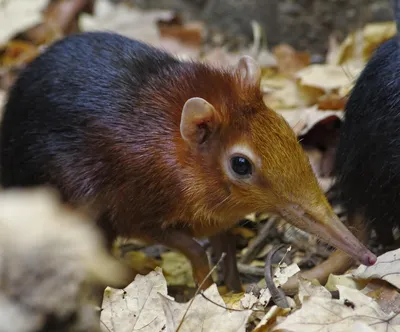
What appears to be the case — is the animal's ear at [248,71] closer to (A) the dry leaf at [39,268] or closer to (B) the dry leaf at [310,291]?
(B) the dry leaf at [310,291]

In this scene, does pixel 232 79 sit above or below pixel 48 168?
above

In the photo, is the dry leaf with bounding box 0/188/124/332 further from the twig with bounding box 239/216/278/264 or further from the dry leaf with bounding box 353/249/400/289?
the twig with bounding box 239/216/278/264

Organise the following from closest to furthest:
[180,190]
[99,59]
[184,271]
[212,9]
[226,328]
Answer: [226,328] < [180,190] < [99,59] < [184,271] < [212,9]

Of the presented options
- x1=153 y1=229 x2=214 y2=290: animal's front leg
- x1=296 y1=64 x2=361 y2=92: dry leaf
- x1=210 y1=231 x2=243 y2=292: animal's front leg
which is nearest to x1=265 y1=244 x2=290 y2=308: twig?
x1=153 y1=229 x2=214 y2=290: animal's front leg

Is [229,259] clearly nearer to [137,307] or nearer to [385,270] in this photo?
[137,307]

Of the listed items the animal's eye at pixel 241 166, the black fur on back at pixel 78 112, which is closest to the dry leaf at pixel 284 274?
the animal's eye at pixel 241 166

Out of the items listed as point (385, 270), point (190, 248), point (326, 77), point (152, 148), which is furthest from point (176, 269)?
point (326, 77)

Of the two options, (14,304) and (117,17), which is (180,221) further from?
(117,17)

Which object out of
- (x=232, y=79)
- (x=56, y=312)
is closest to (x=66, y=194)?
(x=232, y=79)
